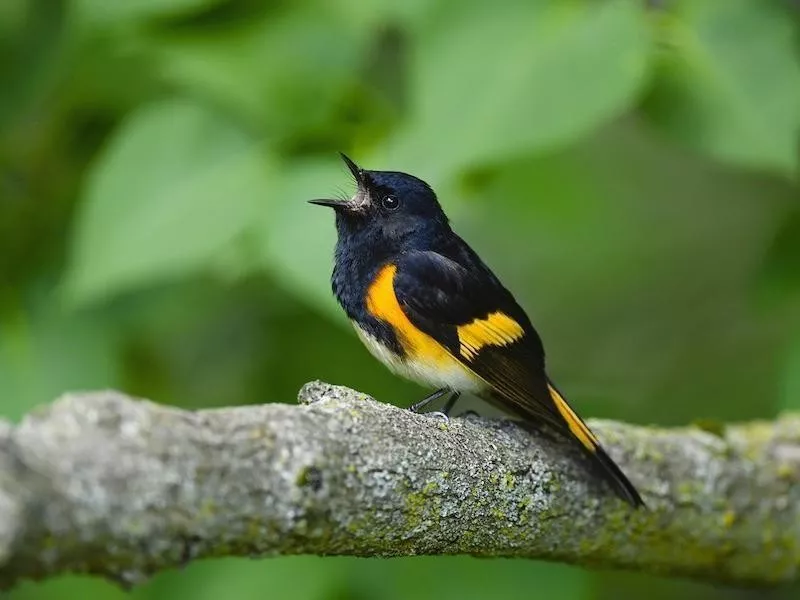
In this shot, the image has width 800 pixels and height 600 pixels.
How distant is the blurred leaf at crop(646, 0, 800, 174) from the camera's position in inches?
123

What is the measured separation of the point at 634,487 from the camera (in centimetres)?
269

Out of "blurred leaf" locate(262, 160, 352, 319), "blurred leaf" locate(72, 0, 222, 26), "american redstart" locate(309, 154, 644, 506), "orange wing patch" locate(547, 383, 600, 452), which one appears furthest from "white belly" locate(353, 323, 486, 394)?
"blurred leaf" locate(72, 0, 222, 26)

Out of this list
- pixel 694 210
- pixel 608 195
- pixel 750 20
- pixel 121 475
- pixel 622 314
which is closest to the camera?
pixel 121 475

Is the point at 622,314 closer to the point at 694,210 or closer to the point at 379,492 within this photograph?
the point at 694,210

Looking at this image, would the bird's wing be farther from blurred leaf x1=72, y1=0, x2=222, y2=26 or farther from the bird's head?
blurred leaf x1=72, y1=0, x2=222, y2=26

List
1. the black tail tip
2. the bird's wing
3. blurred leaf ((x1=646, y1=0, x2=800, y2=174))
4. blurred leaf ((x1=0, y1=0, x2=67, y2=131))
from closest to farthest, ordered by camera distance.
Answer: the black tail tip → the bird's wing → blurred leaf ((x1=646, y1=0, x2=800, y2=174)) → blurred leaf ((x1=0, y1=0, x2=67, y2=131))

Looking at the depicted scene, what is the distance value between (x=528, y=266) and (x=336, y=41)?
6.24 feet

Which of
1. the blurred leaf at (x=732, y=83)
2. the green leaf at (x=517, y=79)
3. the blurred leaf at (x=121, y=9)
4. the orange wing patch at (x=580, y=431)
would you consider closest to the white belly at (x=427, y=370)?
the orange wing patch at (x=580, y=431)

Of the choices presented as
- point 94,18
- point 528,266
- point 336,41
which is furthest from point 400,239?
point 528,266

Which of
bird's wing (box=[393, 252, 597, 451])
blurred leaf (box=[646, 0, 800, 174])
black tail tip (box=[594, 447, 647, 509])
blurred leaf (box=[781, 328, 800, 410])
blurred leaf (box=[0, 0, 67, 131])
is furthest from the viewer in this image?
blurred leaf (box=[0, 0, 67, 131])

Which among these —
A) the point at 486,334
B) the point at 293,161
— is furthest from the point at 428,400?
the point at 293,161

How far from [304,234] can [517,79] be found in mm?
710

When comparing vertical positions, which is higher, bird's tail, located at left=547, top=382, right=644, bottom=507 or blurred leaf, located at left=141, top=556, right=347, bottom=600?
bird's tail, located at left=547, top=382, right=644, bottom=507

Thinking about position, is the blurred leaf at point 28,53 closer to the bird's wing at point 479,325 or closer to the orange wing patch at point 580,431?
the bird's wing at point 479,325
